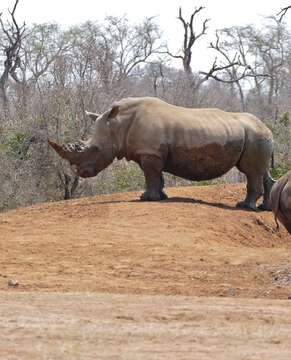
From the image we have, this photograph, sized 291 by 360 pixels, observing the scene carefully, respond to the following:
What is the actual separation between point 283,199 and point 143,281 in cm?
192

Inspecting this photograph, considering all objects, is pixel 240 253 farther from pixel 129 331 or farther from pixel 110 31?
pixel 110 31

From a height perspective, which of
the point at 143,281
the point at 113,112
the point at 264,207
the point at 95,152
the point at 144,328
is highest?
the point at 113,112

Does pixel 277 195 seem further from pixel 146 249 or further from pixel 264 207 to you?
pixel 264 207

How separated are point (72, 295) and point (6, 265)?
2.07 meters

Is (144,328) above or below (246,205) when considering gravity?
above

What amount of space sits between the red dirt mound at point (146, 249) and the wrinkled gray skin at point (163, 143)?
62 centimetres

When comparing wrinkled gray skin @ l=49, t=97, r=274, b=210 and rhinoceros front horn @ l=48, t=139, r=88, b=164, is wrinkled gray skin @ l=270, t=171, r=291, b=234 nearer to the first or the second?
wrinkled gray skin @ l=49, t=97, r=274, b=210

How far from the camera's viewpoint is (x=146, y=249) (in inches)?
339

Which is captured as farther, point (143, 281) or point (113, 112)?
point (113, 112)

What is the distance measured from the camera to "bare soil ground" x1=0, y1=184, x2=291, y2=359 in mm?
4148

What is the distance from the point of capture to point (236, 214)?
11820mm

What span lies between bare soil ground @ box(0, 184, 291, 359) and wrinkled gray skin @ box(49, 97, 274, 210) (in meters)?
0.62

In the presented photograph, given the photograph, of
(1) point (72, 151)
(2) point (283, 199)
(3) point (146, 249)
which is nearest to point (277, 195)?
(2) point (283, 199)

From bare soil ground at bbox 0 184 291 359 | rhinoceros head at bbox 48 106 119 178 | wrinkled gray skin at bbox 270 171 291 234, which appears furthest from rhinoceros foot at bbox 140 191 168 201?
wrinkled gray skin at bbox 270 171 291 234
